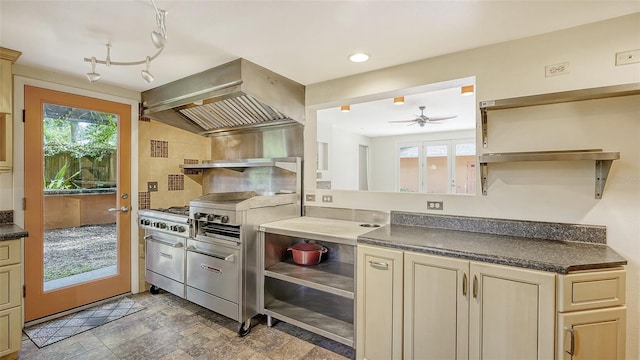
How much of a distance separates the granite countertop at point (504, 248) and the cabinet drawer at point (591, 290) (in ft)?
0.13

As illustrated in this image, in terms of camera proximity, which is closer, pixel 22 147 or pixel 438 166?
pixel 22 147

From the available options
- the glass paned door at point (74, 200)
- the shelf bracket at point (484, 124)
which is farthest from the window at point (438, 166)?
the glass paned door at point (74, 200)

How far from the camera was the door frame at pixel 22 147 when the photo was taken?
2.38 meters

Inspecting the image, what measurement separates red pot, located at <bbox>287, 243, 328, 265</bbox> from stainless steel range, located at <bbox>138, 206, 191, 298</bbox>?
996 millimetres

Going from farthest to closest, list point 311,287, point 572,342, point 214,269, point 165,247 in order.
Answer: point 165,247 < point 214,269 < point 311,287 < point 572,342

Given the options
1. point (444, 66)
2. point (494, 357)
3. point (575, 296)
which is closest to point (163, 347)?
point (494, 357)

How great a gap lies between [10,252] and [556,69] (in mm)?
3802

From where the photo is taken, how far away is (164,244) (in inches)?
113

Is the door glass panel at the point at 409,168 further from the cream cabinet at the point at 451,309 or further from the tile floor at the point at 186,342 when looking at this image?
the cream cabinet at the point at 451,309

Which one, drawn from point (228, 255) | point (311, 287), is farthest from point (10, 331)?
point (311, 287)

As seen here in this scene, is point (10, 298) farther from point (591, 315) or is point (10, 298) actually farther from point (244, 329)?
point (591, 315)

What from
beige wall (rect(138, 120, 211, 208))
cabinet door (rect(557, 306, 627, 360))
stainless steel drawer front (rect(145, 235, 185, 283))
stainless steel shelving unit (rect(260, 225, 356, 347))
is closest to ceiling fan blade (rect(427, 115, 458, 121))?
stainless steel shelving unit (rect(260, 225, 356, 347))

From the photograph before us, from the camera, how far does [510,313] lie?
148 cm

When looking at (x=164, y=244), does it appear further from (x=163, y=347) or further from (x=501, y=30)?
(x=501, y=30)
